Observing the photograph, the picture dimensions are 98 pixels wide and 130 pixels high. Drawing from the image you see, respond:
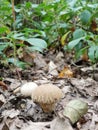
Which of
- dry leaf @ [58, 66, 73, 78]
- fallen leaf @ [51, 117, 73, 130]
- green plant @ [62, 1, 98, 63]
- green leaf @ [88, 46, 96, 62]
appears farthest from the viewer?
green plant @ [62, 1, 98, 63]

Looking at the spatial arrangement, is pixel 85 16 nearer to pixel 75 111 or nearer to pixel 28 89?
pixel 28 89

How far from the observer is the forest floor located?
1.70m

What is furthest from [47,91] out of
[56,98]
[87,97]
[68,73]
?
[68,73]

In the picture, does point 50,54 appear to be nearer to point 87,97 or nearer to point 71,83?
point 71,83

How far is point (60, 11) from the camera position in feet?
11.1

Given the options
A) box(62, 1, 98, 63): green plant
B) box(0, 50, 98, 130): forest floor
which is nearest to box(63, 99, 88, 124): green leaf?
box(0, 50, 98, 130): forest floor

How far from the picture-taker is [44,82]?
2.38 meters

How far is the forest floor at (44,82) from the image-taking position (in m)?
1.70

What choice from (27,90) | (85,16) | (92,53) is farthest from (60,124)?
(85,16)

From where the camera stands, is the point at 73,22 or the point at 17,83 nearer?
the point at 17,83

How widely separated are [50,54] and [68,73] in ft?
3.28

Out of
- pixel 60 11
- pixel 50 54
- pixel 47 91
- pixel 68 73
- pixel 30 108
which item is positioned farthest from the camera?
pixel 50 54

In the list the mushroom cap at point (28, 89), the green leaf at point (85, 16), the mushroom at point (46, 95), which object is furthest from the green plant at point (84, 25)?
the mushroom at point (46, 95)

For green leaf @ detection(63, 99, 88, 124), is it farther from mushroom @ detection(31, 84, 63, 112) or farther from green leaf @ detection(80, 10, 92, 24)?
green leaf @ detection(80, 10, 92, 24)
